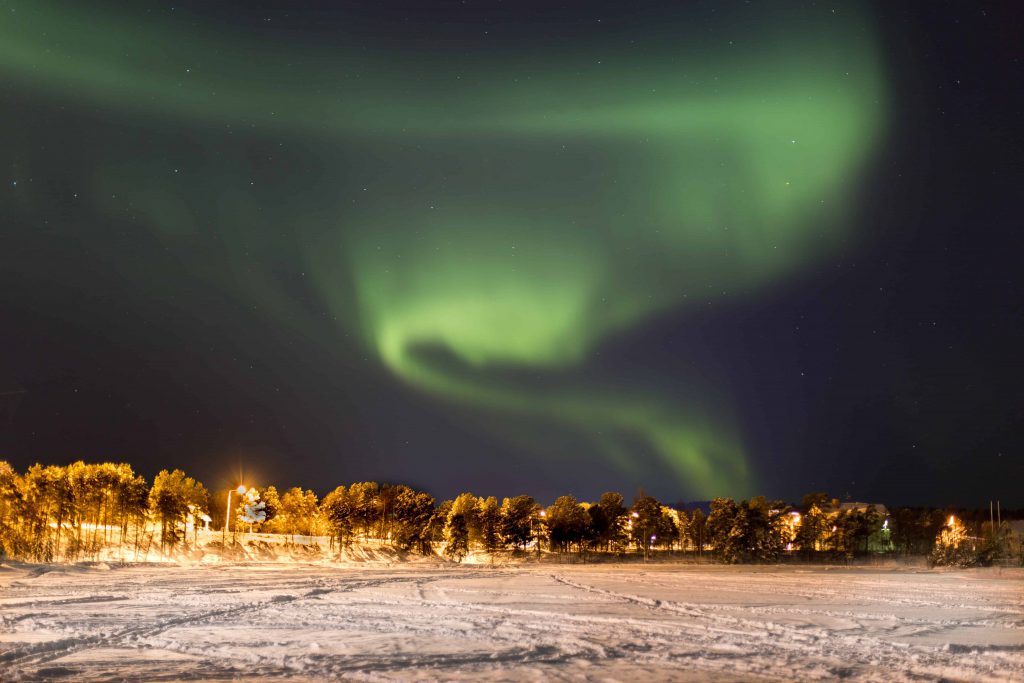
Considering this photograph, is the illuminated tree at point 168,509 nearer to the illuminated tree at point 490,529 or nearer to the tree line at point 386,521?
the tree line at point 386,521

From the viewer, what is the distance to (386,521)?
112500 millimetres

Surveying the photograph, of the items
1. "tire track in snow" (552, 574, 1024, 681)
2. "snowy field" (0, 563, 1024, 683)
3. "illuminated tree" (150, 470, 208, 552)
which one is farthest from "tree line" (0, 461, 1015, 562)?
"tire track in snow" (552, 574, 1024, 681)

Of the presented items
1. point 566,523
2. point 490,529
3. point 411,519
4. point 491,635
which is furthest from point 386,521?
point 491,635

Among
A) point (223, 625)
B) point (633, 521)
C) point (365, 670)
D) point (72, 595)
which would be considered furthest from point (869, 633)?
point (633, 521)

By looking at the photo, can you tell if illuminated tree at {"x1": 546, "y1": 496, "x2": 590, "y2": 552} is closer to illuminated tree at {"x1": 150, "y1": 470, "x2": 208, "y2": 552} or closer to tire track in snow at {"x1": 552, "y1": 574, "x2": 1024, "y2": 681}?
illuminated tree at {"x1": 150, "y1": 470, "x2": 208, "y2": 552}

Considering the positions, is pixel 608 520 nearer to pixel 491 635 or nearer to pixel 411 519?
pixel 411 519

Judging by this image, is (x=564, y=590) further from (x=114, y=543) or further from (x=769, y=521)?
(x=769, y=521)

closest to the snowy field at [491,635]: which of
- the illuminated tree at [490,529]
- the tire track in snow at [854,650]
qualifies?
the tire track in snow at [854,650]

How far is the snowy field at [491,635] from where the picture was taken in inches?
682

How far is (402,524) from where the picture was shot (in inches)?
4412

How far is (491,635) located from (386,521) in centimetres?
9233

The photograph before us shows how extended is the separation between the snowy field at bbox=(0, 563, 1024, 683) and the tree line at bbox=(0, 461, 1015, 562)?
5507 centimetres

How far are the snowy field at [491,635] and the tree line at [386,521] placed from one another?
55.1 m

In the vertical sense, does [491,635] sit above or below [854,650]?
above
